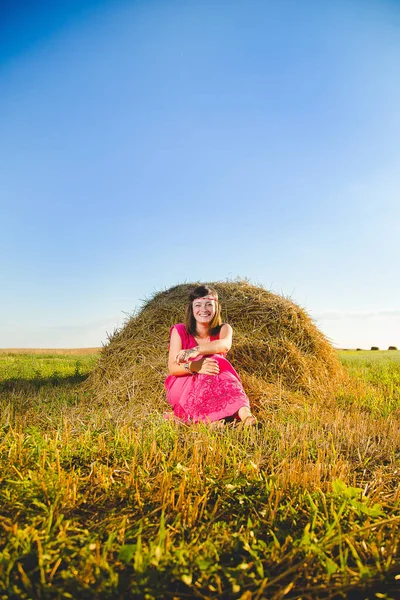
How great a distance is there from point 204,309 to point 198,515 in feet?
9.69

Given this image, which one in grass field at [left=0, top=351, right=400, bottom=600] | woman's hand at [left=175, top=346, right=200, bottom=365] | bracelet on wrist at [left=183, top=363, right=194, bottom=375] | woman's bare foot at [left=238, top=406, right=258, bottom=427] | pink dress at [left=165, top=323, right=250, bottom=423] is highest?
woman's hand at [left=175, top=346, right=200, bottom=365]

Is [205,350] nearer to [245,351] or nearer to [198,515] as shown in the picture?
[245,351]

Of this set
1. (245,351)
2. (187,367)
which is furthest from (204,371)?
(245,351)

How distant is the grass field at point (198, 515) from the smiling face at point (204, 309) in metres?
1.56

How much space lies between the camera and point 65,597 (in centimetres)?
183

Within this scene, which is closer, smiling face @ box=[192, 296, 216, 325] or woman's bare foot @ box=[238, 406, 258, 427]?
woman's bare foot @ box=[238, 406, 258, 427]

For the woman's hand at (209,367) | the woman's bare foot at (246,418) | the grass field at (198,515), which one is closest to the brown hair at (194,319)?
the woman's hand at (209,367)

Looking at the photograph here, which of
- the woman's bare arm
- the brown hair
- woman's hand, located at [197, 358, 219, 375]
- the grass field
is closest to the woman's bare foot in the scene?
the grass field

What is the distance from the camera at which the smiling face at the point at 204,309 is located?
207 inches

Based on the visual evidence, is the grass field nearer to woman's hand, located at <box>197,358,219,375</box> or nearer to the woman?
the woman

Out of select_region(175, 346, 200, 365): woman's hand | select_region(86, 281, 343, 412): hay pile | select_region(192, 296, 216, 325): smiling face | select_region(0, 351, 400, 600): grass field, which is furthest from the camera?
select_region(86, 281, 343, 412): hay pile

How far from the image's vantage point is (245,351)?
638 cm

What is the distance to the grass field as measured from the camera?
1.92 metres

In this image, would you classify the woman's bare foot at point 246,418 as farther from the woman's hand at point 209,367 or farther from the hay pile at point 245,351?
the hay pile at point 245,351
